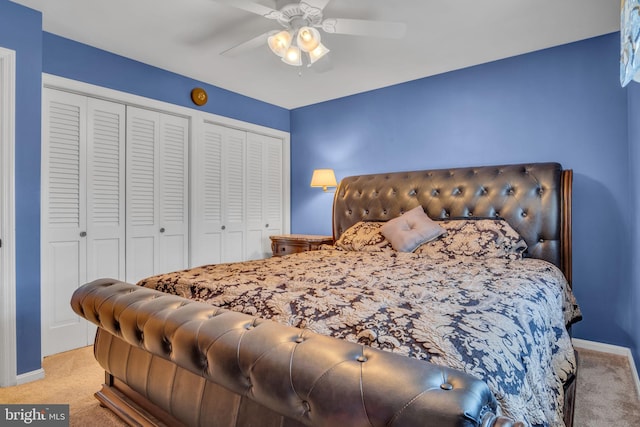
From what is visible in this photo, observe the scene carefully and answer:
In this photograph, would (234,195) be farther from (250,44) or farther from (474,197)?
(474,197)

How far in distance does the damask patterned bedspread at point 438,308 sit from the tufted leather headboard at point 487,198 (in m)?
0.50

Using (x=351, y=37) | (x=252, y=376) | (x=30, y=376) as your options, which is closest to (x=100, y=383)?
(x=30, y=376)

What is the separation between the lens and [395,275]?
191 cm

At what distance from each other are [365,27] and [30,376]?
3.04 metres

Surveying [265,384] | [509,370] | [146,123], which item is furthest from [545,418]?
[146,123]

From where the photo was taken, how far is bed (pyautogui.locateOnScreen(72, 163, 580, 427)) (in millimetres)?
792

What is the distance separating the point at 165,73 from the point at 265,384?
3351 mm

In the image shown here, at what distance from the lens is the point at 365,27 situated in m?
2.13

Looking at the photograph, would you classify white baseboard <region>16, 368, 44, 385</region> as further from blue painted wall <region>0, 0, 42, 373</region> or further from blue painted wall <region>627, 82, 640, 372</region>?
blue painted wall <region>627, 82, 640, 372</region>

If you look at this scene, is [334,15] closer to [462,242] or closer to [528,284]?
[462,242]

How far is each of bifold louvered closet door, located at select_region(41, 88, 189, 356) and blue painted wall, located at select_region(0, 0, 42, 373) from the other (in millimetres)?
362

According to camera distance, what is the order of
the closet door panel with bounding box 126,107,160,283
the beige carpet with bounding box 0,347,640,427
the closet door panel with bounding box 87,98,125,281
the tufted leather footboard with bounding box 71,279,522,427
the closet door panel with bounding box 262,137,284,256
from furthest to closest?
the closet door panel with bounding box 262,137,284,256, the closet door panel with bounding box 126,107,160,283, the closet door panel with bounding box 87,98,125,281, the beige carpet with bounding box 0,347,640,427, the tufted leather footboard with bounding box 71,279,522,427

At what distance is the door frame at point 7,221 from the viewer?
2.26m

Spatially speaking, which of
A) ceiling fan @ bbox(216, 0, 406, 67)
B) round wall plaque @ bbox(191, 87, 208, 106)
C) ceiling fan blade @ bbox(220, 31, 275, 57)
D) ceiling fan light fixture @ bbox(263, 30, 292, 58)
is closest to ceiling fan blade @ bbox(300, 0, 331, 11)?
ceiling fan @ bbox(216, 0, 406, 67)
